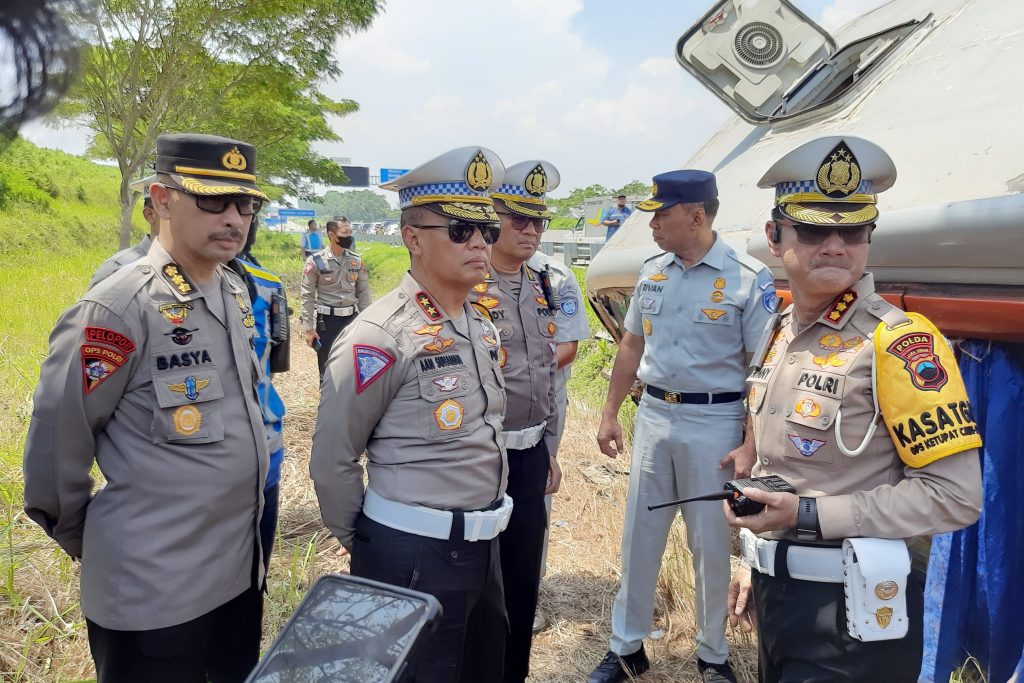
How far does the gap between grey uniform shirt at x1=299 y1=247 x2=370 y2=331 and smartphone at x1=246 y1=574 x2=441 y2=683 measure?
673cm

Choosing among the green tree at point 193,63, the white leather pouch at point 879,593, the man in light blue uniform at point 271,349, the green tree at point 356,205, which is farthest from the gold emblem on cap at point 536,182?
the green tree at point 356,205

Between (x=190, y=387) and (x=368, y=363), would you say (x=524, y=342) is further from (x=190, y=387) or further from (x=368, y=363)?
(x=190, y=387)

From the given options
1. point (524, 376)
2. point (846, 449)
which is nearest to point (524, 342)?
point (524, 376)

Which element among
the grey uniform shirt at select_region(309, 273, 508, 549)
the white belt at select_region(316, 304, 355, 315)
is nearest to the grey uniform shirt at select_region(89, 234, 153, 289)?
the grey uniform shirt at select_region(309, 273, 508, 549)

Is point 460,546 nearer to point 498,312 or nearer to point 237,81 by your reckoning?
point 498,312

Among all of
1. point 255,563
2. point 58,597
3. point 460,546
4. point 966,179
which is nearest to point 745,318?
point 966,179

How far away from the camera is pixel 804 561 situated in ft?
5.91

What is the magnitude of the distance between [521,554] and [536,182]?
164cm

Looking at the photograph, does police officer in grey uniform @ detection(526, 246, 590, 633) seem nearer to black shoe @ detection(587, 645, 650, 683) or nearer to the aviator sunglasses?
black shoe @ detection(587, 645, 650, 683)

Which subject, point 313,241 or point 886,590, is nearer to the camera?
point 886,590

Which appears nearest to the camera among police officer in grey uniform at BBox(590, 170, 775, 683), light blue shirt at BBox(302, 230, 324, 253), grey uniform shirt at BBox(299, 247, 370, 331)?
police officer in grey uniform at BBox(590, 170, 775, 683)

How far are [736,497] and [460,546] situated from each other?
754mm

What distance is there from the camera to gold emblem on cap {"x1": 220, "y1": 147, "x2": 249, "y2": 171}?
7.20ft

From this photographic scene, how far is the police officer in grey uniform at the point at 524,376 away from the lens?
292 cm
